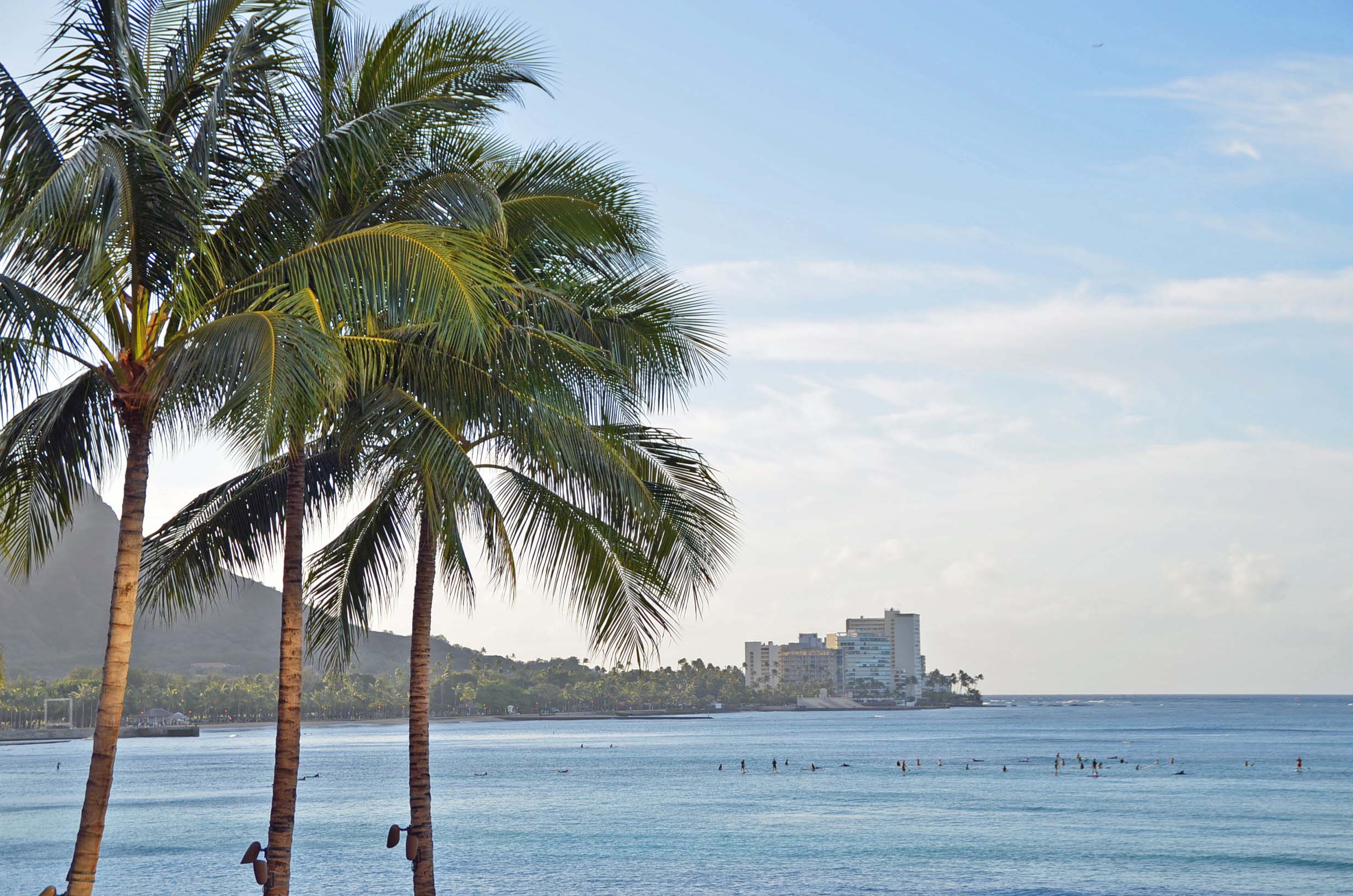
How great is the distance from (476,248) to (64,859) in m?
41.1

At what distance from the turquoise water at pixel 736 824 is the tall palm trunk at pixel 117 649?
27.9 m

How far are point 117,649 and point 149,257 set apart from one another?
3.10 metres

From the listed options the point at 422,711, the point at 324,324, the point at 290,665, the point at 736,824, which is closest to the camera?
the point at 324,324

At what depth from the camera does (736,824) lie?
5550 cm

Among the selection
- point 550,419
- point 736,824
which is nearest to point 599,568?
point 550,419

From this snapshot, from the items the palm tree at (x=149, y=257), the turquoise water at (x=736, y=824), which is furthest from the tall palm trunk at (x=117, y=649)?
the turquoise water at (x=736, y=824)

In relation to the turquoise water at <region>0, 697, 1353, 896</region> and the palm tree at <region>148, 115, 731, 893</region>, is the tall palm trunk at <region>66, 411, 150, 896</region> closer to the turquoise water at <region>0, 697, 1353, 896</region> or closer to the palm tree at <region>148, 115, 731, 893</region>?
the palm tree at <region>148, 115, 731, 893</region>

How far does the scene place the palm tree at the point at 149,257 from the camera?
844 centimetres

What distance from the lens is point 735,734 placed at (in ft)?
545

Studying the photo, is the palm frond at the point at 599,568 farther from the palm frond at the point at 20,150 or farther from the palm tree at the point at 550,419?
the palm frond at the point at 20,150

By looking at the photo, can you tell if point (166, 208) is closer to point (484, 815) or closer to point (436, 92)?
point (436, 92)

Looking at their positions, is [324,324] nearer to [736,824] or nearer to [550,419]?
[550,419]

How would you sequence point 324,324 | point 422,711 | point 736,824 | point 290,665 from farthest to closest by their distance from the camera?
point 736,824 → point 422,711 → point 290,665 → point 324,324

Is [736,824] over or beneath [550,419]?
beneath
